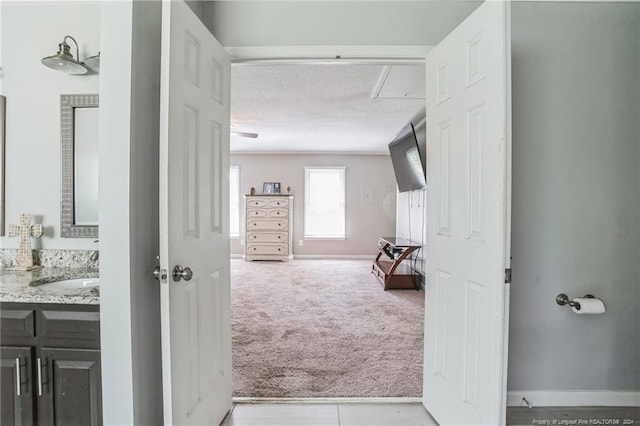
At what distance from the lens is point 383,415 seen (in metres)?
1.74

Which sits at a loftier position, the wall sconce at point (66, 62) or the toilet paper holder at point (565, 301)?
the wall sconce at point (66, 62)

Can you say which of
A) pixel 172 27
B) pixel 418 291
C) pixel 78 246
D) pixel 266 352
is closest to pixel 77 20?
pixel 172 27

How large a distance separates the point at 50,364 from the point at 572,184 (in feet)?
8.81

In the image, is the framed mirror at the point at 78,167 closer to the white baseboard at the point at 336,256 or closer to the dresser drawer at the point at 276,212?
the dresser drawer at the point at 276,212

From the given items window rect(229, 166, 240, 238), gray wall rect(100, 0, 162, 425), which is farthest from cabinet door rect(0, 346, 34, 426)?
window rect(229, 166, 240, 238)

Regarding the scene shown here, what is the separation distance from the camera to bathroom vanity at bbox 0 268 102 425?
49.1 inches

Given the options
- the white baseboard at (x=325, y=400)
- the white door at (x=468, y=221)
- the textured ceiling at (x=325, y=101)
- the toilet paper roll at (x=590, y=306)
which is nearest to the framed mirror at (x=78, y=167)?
the textured ceiling at (x=325, y=101)

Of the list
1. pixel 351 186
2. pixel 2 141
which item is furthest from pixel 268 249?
pixel 2 141

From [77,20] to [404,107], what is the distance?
289 cm

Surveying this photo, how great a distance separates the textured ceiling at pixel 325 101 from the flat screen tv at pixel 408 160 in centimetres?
19

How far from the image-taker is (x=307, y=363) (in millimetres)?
2281

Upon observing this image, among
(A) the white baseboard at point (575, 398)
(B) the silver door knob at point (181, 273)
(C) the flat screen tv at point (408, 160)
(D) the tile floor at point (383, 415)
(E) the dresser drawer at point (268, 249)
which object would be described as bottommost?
(D) the tile floor at point (383, 415)

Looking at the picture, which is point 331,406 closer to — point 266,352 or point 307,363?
point 307,363

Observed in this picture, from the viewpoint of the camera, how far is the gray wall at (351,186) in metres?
6.69
